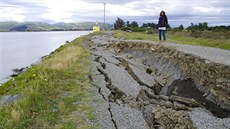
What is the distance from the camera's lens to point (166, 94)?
13312 mm

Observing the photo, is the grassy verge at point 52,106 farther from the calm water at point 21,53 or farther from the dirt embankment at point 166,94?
the calm water at point 21,53

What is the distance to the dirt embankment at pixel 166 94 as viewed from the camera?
8.35 metres

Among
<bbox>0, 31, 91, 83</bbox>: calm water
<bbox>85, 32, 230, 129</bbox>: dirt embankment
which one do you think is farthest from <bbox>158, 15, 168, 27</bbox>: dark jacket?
<bbox>0, 31, 91, 83</bbox>: calm water

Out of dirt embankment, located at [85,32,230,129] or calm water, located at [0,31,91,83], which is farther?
calm water, located at [0,31,91,83]

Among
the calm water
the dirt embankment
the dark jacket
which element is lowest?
the calm water

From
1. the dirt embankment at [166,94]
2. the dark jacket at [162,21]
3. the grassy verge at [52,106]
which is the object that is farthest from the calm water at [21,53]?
the grassy verge at [52,106]

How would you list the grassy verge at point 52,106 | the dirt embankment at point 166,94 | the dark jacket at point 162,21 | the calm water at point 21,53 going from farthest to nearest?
the calm water at point 21,53, the dark jacket at point 162,21, the dirt embankment at point 166,94, the grassy verge at point 52,106

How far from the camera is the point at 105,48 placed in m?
25.4

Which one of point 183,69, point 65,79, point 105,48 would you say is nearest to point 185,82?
point 183,69

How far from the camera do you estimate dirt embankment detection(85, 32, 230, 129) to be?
835cm

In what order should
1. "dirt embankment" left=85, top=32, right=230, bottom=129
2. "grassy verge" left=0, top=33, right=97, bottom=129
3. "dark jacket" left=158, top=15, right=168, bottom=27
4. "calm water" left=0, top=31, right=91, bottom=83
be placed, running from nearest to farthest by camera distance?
1. "grassy verge" left=0, top=33, right=97, bottom=129
2. "dirt embankment" left=85, top=32, right=230, bottom=129
3. "dark jacket" left=158, top=15, right=168, bottom=27
4. "calm water" left=0, top=31, right=91, bottom=83

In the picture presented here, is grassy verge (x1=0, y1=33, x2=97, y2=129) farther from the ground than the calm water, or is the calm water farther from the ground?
grassy verge (x1=0, y1=33, x2=97, y2=129)

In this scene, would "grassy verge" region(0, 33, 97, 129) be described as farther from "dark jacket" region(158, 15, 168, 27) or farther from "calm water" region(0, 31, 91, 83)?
"calm water" region(0, 31, 91, 83)

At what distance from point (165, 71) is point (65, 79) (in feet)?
23.8
